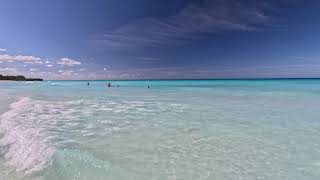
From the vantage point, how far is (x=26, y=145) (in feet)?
20.2

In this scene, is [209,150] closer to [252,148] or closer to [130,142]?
[252,148]

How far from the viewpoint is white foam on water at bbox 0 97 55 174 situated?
4871mm

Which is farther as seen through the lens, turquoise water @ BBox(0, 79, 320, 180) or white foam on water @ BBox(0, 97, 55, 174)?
white foam on water @ BBox(0, 97, 55, 174)

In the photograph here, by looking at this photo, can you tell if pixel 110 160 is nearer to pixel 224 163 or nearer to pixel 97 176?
pixel 97 176

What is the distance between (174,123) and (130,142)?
3.08 meters

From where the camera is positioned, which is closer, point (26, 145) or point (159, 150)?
point (159, 150)

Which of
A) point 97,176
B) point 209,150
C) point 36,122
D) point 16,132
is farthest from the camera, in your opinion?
point 36,122

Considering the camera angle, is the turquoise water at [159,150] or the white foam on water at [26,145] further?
the white foam on water at [26,145]

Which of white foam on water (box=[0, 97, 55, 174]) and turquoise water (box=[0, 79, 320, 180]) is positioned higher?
white foam on water (box=[0, 97, 55, 174])

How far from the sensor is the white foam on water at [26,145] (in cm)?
487

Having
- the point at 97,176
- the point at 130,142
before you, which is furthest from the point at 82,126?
the point at 97,176

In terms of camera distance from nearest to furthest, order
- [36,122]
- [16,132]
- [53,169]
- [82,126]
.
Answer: [53,169], [16,132], [82,126], [36,122]

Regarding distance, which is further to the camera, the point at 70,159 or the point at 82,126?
the point at 82,126

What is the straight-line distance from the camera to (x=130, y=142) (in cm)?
656
